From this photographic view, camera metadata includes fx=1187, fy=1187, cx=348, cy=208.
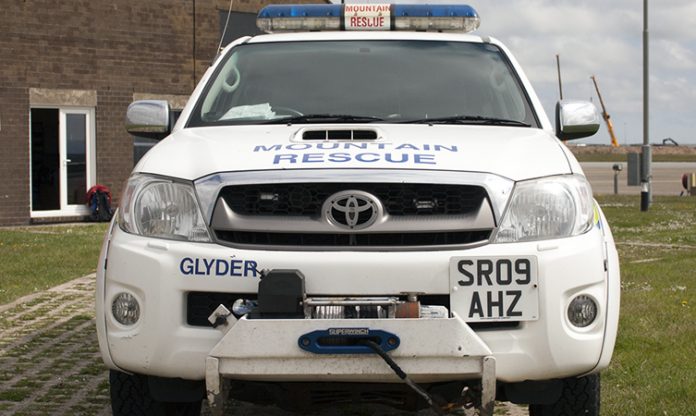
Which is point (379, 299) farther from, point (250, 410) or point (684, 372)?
point (684, 372)

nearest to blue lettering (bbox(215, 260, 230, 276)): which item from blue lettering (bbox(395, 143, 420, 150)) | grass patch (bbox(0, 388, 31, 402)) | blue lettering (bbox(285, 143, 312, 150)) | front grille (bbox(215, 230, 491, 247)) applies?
front grille (bbox(215, 230, 491, 247))

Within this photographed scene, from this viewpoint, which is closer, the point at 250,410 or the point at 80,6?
the point at 250,410

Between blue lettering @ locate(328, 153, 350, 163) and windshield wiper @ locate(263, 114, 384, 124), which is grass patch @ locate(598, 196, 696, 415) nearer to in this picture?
windshield wiper @ locate(263, 114, 384, 124)

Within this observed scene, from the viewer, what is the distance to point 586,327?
432 cm

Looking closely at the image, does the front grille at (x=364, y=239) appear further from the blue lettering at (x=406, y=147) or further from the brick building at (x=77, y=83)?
the brick building at (x=77, y=83)

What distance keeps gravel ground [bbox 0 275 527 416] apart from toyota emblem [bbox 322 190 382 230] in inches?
74.6

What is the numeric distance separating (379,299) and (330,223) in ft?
1.09

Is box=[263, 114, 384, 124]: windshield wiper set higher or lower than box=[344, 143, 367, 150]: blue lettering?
higher

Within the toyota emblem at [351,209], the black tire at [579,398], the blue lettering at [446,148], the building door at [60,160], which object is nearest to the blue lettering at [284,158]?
the toyota emblem at [351,209]

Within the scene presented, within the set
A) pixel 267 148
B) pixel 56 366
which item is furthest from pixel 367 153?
pixel 56 366

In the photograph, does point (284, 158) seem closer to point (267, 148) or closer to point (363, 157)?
point (267, 148)

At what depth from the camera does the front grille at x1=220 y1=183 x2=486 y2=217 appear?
169 inches

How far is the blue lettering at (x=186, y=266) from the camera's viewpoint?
4238 mm

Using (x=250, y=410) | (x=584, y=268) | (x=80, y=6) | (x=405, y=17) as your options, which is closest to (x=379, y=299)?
(x=584, y=268)
